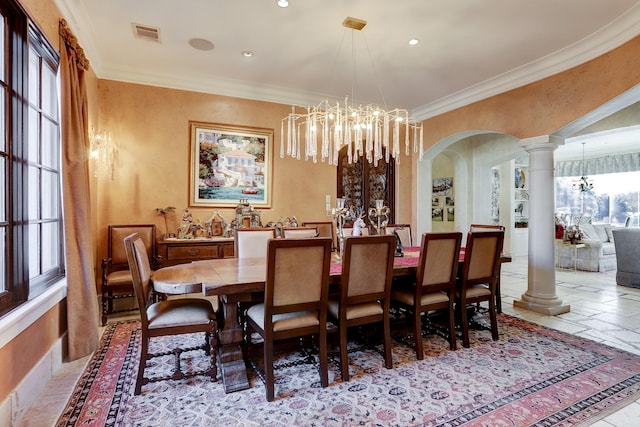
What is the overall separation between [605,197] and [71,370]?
11827mm

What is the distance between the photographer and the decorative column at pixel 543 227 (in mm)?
4027

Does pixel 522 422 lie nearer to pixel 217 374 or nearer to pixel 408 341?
pixel 408 341

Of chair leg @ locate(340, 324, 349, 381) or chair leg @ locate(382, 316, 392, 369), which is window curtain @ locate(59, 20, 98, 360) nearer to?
chair leg @ locate(340, 324, 349, 381)

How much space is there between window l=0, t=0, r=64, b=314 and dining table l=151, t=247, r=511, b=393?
0.79 meters

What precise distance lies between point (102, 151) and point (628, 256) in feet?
25.6

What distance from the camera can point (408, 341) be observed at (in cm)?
308

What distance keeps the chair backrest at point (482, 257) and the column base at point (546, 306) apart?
1372mm

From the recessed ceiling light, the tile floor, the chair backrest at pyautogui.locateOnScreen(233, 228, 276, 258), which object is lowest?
the tile floor

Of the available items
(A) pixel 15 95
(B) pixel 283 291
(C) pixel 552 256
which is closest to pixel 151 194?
(A) pixel 15 95

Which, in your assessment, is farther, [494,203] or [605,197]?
[605,197]

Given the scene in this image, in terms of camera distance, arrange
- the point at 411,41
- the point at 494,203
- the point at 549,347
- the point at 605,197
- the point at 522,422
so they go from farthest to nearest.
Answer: the point at 605,197 → the point at 494,203 → the point at 411,41 → the point at 549,347 → the point at 522,422

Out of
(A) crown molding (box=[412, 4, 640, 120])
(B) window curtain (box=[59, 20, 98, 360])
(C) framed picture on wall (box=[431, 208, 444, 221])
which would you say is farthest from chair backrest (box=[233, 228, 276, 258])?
(C) framed picture on wall (box=[431, 208, 444, 221])

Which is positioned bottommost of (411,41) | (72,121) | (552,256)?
(552,256)

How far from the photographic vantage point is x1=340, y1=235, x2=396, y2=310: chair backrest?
2350mm
